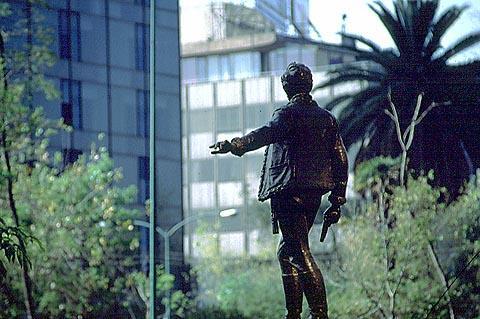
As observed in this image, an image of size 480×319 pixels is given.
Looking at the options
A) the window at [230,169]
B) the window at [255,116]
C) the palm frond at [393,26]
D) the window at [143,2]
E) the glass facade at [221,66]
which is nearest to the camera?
the palm frond at [393,26]

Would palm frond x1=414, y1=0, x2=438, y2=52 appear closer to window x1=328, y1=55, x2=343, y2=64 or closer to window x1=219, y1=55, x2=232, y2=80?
window x1=328, y1=55, x2=343, y2=64

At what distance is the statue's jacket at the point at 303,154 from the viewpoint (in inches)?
480

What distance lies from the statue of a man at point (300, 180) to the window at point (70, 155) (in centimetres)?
2897

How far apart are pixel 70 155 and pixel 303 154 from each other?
2954 cm

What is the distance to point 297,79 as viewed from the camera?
12.4 meters

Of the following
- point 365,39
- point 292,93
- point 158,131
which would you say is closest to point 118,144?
point 158,131

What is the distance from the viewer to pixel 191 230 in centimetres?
4694

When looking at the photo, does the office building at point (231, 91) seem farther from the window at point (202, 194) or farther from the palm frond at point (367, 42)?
the palm frond at point (367, 42)

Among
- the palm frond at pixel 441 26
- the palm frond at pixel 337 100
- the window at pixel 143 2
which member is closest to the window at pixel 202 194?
the window at pixel 143 2

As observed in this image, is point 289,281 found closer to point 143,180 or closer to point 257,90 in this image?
point 257,90

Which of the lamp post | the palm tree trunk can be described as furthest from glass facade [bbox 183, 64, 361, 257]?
the palm tree trunk

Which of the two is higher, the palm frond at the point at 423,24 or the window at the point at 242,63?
the palm frond at the point at 423,24

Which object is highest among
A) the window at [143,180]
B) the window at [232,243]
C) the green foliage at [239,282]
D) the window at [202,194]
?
the window at [143,180]

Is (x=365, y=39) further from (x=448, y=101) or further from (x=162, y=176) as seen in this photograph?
(x=162, y=176)
